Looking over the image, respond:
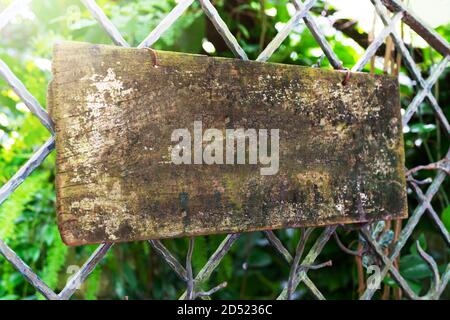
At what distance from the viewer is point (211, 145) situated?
77cm

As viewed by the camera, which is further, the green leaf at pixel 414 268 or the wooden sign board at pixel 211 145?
the green leaf at pixel 414 268

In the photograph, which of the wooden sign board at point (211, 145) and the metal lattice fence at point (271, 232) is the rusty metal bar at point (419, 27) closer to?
the metal lattice fence at point (271, 232)

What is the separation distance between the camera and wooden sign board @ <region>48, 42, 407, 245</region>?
0.69m

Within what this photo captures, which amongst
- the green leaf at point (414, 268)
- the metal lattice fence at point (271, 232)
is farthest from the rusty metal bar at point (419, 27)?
the green leaf at point (414, 268)

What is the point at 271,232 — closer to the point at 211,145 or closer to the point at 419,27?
the point at 211,145

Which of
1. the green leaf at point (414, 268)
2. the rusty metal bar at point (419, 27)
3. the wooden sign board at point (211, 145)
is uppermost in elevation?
the rusty metal bar at point (419, 27)

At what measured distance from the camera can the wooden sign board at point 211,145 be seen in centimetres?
69

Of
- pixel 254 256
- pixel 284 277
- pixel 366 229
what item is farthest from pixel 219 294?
pixel 366 229

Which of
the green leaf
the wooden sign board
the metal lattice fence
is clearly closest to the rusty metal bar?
the metal lattice fence

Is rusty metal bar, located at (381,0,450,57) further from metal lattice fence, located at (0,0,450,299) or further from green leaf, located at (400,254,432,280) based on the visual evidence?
green leaf, located at (400,254,432,280)

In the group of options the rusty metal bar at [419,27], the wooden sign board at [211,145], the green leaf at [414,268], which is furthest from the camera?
the green leaf at [414,268]

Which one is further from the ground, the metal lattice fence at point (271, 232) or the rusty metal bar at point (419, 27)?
the rusty metal bar at point (419, 27)

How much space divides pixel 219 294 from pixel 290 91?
3.37ft

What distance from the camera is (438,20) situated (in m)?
1.22
